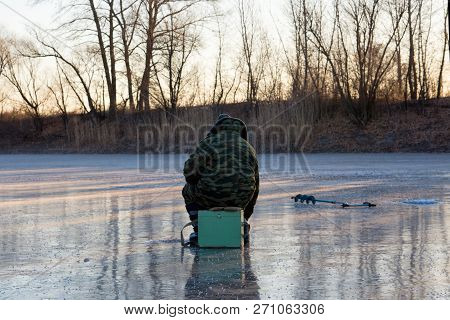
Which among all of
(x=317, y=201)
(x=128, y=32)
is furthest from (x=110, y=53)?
(x=317, y=201)

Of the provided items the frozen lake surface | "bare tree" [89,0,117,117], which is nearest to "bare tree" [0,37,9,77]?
"bare tree" [89,0,117,117]

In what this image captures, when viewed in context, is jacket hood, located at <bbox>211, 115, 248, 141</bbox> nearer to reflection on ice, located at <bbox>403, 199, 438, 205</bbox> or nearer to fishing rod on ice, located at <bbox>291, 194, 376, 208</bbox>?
fishing rod on ice, located at <bbox>291, 194, 376, 208</bbox>

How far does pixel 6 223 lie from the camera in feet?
34.6

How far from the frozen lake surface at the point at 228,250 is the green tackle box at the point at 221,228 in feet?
0.38

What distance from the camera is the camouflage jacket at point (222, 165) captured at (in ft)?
26.6

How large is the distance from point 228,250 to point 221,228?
24cm

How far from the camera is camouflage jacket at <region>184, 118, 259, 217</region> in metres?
8.11

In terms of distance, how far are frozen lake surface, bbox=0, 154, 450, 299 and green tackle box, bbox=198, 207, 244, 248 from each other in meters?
0.11

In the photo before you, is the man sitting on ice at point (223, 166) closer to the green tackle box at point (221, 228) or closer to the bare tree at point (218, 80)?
the green tackle box at point (221, 228)

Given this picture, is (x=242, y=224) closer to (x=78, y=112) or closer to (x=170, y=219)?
(x=170, y=219)

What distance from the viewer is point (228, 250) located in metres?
7.99

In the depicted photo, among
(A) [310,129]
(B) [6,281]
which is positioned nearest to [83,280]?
(B) [6,281]

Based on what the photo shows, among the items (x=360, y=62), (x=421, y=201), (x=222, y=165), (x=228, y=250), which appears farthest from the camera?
(x=360, y=62)

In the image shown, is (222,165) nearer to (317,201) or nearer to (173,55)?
(317,201)
